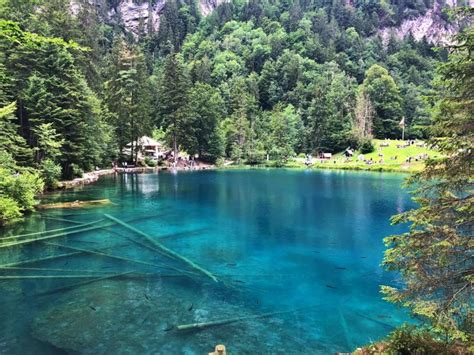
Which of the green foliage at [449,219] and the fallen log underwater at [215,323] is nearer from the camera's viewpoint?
the green foliage at [449,219]

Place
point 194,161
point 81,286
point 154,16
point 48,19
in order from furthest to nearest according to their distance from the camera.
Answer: point 154,16
point 194,161
point 48,19
point 81,286

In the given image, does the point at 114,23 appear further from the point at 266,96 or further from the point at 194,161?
the point at 194,161

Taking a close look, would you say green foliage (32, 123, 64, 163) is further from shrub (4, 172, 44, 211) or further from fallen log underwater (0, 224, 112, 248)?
fallen log underwater (0, 224, 112, 248)

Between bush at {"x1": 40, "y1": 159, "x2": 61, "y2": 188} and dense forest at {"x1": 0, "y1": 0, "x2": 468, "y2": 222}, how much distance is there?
123mm

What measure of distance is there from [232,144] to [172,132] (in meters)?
19.0

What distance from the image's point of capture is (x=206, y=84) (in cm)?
9962

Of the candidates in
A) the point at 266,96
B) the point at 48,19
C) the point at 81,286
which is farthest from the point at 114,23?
the point at 81,286

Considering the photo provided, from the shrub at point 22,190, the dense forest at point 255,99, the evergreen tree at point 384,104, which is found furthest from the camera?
the evergreen tree at point 384,104

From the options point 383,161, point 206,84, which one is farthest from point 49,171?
point 206,84

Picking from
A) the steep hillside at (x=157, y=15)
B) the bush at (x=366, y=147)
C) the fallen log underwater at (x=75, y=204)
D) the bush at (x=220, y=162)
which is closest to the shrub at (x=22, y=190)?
the fallen log underwater at (x=75, y=204)

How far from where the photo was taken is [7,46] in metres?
35.0

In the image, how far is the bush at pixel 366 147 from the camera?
87000 millimetres

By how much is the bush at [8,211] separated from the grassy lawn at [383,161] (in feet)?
201

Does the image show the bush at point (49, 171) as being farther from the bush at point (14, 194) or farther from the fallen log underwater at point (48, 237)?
the fallen log underwater at point (48, 237)
